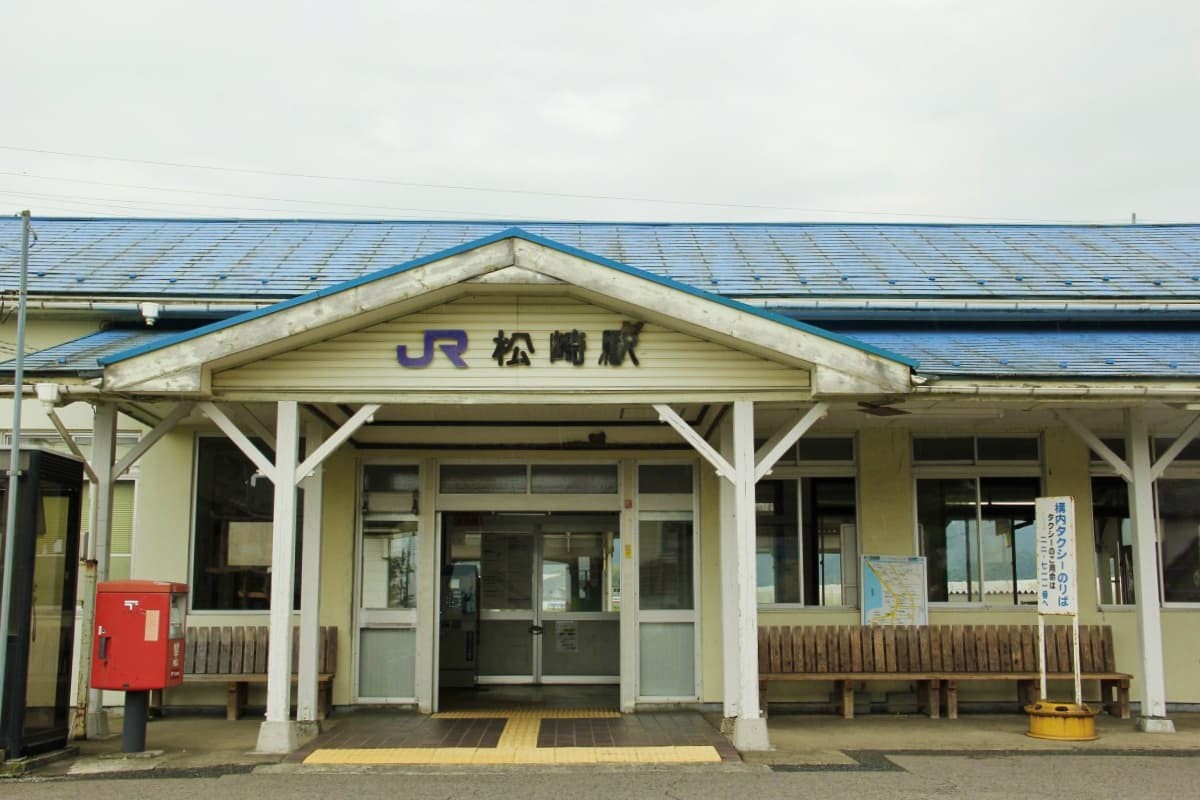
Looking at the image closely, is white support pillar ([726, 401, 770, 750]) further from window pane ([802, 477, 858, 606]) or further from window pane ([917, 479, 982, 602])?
window pane ([917, 479, 982, 602])

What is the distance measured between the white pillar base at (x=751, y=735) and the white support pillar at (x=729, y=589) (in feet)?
1.64

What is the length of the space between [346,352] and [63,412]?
436cm

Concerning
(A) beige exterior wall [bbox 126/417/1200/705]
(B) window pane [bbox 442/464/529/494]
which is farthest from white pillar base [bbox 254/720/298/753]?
(B) window pane [bbox 442/464/529/494]

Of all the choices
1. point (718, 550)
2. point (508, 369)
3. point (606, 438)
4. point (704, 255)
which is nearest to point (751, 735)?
point (718, 550)

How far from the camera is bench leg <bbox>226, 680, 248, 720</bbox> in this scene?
1152 cm

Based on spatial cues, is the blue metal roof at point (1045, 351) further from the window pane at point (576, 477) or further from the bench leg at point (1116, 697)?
the bench leg at point (1116, 697)

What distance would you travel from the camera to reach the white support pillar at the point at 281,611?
939cm

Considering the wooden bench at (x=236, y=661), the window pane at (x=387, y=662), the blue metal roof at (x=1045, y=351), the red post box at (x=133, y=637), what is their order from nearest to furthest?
the red post box at (x=133, y=637)
the blue metal roof at (x=1045, y=351)
the wooden bench at (x=236, y=661)
the window pane at (x=387, y=662)

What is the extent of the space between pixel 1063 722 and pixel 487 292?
637cm

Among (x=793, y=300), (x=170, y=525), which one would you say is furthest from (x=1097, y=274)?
(x=170, y=525)

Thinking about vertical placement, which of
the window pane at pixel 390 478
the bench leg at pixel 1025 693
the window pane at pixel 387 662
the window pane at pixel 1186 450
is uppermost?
the window pane at pixel 1186 450

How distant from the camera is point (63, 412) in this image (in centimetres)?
1221

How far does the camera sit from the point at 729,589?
34.2 ft

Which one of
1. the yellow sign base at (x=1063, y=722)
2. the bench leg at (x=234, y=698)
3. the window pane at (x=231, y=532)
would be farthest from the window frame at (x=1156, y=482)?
the bench leg at (x=234, y=698)
